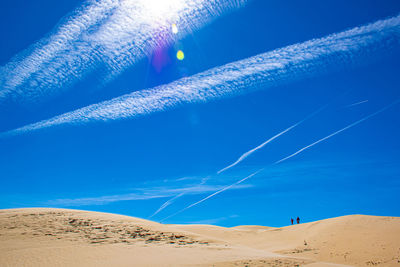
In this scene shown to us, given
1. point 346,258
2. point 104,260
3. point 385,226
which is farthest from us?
point 385,226

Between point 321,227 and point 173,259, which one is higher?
point 321,227

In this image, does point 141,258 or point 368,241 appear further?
point 368,241

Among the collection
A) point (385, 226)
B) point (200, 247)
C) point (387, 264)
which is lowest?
point (387, 264)

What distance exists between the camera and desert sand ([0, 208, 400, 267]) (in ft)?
37.4

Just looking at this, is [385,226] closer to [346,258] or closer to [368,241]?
[368,241]

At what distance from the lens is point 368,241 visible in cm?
1947

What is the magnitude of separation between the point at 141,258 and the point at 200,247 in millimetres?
4375

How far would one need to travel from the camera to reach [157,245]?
573 inches

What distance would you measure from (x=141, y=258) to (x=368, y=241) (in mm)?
17707

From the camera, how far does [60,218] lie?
19.9 meters

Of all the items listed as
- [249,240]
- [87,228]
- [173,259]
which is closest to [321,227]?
[249,240]

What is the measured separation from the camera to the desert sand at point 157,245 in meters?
11.4

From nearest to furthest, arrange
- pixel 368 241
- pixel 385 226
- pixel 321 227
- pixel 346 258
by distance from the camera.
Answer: pixel 346 258, pixel 368 241, pixel 385 226, pixel 321 227

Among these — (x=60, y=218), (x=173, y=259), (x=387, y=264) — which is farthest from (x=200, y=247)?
(x=60, y=218)
